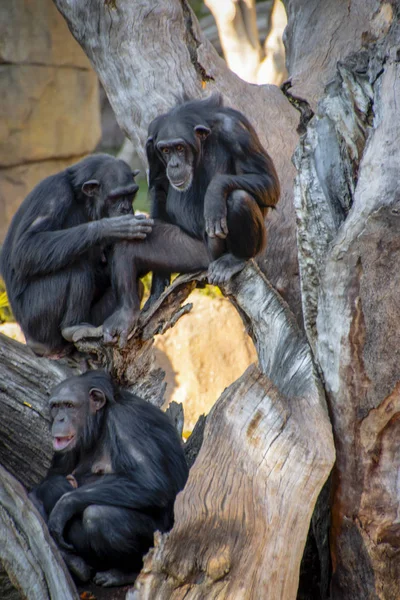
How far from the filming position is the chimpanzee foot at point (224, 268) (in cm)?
443

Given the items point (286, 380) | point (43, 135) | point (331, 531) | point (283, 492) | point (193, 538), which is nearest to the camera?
point (193, 538)

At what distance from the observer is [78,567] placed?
3.87 meters

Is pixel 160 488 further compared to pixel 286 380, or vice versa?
pixel 160 488

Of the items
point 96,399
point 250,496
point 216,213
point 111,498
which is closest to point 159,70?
point 216,213

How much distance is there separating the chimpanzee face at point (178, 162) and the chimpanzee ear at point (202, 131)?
0.36ft

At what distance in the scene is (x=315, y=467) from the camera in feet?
10.1

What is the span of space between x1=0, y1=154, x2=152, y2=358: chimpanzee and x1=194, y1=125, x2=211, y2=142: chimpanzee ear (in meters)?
0.61

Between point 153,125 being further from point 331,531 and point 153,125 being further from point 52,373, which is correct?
point 331,531

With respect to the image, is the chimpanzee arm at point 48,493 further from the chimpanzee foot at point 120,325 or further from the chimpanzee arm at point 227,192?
the chimpanzee arm at point 227,192

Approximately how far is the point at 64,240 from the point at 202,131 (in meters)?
1.08

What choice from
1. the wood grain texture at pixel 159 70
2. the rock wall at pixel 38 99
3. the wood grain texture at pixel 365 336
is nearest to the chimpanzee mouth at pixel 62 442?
the wood grain texture at pixel 365 336

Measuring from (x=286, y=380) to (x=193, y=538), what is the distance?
3.41ft

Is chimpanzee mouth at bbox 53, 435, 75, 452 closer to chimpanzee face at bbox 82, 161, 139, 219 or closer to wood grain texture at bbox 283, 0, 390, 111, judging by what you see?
chimpanzee face at bbox 82, 161, 139, 219

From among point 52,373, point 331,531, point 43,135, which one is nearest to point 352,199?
point 331,531
